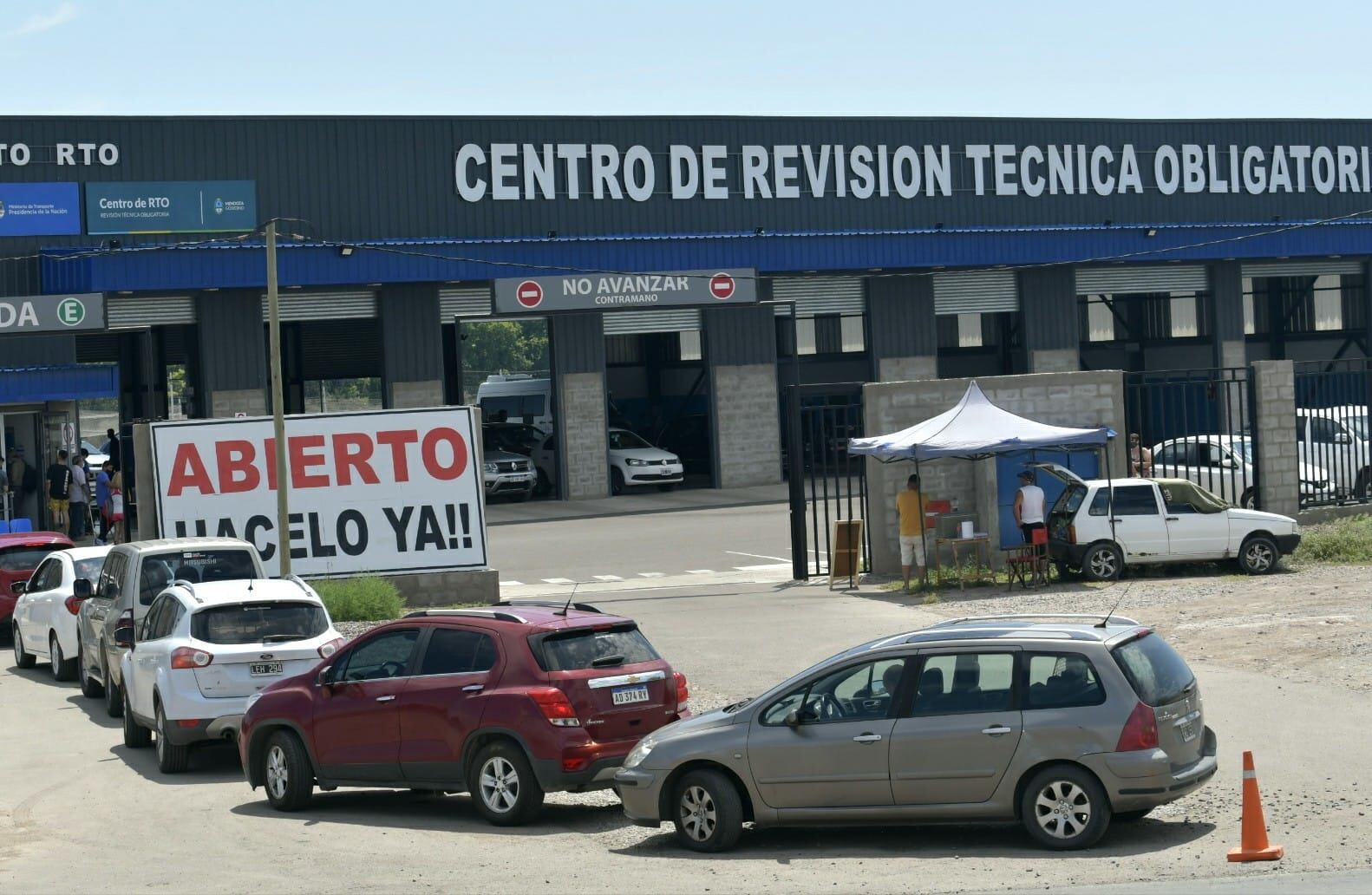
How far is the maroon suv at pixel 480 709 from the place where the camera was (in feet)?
41.5

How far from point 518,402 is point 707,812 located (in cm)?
4030

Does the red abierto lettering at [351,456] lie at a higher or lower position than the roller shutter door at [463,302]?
lower

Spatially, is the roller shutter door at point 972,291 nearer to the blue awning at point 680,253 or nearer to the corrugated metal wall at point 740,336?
the blue awning at point 680,253

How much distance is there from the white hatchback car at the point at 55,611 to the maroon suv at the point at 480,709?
322 inches

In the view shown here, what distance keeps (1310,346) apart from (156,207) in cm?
3920

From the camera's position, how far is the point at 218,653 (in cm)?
1563

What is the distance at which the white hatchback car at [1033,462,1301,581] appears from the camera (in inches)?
986

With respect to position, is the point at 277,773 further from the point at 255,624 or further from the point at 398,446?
the point at 398,446

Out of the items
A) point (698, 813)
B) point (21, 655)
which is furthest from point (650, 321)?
point (698, 813)

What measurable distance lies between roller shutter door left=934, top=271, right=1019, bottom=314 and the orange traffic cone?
40.2 metres

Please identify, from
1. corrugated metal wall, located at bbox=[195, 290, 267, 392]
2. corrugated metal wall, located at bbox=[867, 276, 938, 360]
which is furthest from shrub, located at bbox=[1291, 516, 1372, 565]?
corrugated metal wall, located at bbox=[195, 290, 267, 392]

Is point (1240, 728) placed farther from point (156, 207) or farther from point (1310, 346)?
point (1310, 346)

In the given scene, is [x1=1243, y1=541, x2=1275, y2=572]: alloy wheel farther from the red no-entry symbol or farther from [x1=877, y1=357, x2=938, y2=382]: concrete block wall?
[x1=877, y1=357, x2=938, y2=382]: concrete block wall

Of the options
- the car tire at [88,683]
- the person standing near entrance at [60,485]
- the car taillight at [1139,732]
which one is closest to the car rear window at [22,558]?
the car tire at [88,683]
